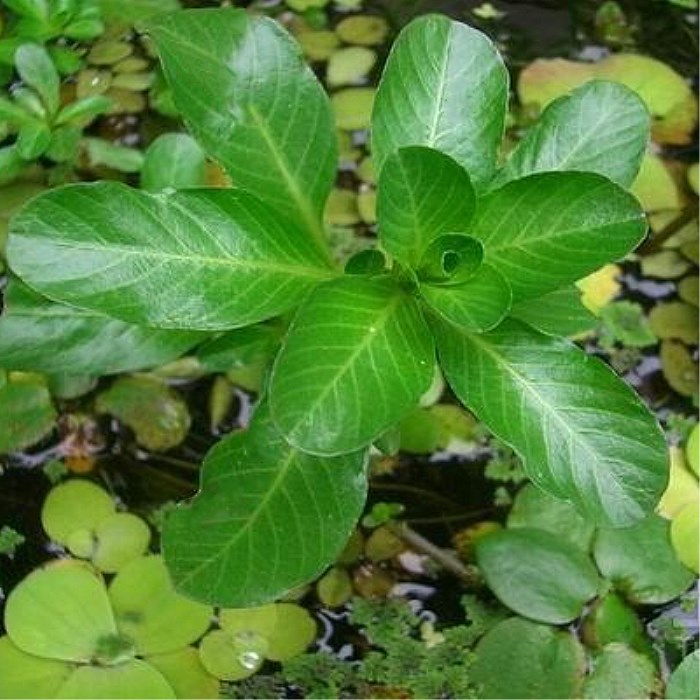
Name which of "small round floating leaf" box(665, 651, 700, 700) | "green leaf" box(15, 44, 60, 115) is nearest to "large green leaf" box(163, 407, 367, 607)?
"small round floating leaf" box(665, 651, 700, 700)

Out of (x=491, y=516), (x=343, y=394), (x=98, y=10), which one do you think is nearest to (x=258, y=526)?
(x=343, y=394)

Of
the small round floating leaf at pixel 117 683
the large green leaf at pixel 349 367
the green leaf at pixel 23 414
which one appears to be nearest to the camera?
the large green leaf at pixel 349 367

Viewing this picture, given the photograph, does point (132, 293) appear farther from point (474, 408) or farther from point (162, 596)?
point (162, 596)

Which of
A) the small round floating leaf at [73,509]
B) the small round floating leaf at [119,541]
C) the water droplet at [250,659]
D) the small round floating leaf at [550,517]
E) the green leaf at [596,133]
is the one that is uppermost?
the green leaf at [596,133]

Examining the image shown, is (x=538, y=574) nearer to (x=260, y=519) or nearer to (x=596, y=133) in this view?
(x=260, y=519)

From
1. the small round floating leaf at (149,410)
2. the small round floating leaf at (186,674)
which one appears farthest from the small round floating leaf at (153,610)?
the small round floating leaf at (149,410)

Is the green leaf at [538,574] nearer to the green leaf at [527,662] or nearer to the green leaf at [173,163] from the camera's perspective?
the green leaf at [527,662]
